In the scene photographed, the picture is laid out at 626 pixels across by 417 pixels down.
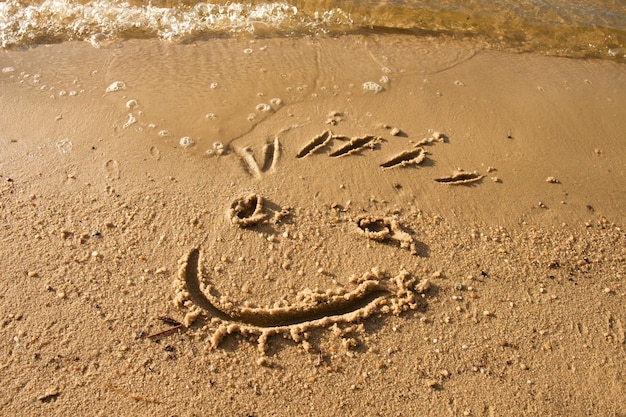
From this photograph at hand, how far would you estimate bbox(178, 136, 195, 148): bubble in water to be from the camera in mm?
3070

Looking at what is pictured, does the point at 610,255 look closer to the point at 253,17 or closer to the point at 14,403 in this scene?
the point at 14,403

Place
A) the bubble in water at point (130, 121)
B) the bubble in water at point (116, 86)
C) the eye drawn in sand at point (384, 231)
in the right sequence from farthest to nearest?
the bubble in water at point (116, 86)
the bubble in water at point (130, 121)
the eye drawn in sand at point (384, 231)

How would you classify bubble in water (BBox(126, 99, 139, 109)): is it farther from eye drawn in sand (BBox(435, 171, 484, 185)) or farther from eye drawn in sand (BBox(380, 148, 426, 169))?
eye drawn in sand (BBox(435, 171, 484, 185))

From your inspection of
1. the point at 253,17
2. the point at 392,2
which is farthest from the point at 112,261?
the point at 392,2

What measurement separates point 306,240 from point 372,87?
5.24 ft

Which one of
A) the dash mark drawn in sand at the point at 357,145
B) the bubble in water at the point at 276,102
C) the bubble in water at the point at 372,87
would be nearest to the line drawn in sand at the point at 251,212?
the dash mark drawn in sand at the point at 357,145

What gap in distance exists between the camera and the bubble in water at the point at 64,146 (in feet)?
9.77

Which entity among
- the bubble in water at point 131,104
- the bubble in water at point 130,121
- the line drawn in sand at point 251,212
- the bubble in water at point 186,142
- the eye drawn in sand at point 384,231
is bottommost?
the eye drawn in sand at point 384,231

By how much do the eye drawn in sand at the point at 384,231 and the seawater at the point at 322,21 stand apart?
2383mm

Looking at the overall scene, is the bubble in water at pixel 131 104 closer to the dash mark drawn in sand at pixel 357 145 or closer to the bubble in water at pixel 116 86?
the bubble in water at pixel 116 86

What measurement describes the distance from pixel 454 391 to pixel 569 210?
143 cm

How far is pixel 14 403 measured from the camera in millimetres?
1954

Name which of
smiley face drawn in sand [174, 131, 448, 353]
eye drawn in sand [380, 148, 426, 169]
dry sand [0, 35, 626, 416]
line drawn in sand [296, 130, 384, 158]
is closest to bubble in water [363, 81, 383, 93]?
dry sand [0, 35, 626, 416]

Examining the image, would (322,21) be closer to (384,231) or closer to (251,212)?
(251,212)
